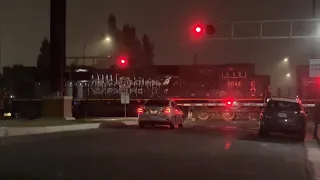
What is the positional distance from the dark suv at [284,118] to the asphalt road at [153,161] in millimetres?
3311

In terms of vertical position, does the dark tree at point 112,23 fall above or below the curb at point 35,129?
above

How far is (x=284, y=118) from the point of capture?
813 inches

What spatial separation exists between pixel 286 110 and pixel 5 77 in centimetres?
4767

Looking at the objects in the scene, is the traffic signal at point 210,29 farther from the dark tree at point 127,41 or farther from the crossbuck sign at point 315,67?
the dark tree at point 127,41

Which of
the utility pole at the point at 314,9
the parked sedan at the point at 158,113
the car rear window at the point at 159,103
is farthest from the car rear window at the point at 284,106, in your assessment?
the utility pole at the point at 314,9

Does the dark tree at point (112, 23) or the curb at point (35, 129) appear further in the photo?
the dark tree at point (112, 23)

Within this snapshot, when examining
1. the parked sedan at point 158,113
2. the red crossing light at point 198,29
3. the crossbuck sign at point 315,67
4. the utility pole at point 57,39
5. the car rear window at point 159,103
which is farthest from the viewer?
the utility pole at point 57,39

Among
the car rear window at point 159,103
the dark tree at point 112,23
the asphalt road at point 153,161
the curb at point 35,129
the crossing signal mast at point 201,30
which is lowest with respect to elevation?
the asphalt road at point 153,161

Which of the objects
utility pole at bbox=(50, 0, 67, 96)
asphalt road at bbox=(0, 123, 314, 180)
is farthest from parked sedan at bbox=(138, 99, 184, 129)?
asphalt road at bbox=(0, 123, 314, 180)

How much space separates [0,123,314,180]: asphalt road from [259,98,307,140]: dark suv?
331 cm

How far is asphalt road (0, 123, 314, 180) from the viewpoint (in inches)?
394

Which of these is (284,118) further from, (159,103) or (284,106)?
(159,103)

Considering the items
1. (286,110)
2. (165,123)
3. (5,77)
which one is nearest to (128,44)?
(5,77)

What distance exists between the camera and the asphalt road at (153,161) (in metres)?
10.0
